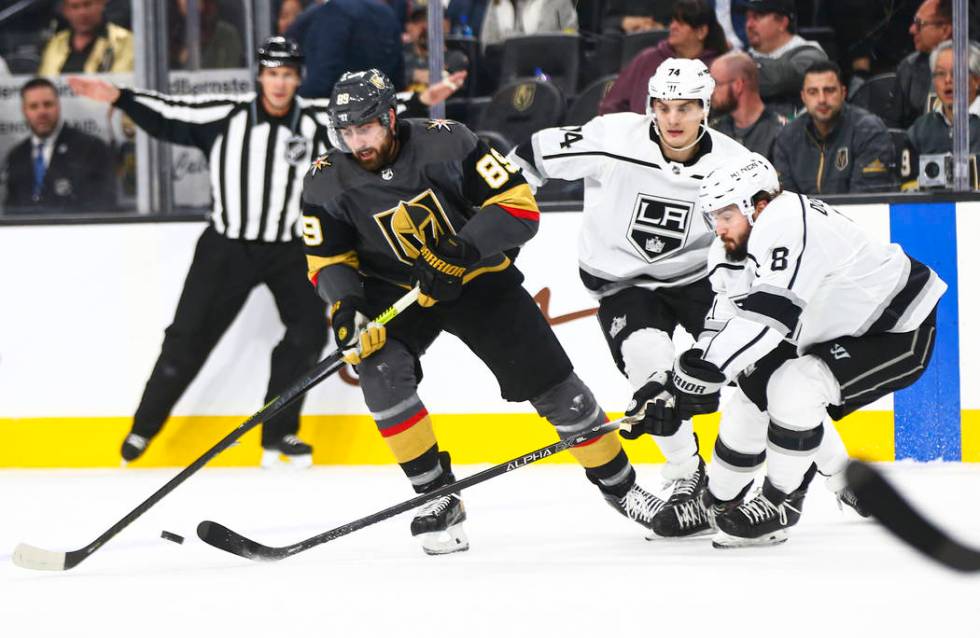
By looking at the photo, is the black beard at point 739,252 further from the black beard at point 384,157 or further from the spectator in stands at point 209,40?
the spectator in stands at point 209,40

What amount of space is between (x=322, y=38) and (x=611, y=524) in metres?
2.31

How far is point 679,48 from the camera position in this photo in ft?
15.5

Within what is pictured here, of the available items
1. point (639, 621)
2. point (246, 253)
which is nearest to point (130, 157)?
point (246, 253)

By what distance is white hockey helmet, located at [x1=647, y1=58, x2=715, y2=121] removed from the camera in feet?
11.1

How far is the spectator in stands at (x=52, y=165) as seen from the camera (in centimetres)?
501

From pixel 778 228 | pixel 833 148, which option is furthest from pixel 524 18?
pixel 778 228

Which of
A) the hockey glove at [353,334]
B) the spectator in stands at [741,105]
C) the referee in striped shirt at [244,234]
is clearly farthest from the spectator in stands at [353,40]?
the hockey glove at [353,334]

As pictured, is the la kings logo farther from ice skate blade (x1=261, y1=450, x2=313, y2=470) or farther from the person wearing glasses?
ice skate blade (x1=261, y1=450, x2=313, y2=470)

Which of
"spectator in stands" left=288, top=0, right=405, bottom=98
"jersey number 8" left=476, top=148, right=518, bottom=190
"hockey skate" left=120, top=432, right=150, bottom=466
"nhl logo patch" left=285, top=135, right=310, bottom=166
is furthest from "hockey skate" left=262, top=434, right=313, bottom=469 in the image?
"jersey number 8" left=476, top=148, right=518, bottom=190

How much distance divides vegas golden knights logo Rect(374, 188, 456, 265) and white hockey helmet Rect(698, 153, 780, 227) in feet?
2.11

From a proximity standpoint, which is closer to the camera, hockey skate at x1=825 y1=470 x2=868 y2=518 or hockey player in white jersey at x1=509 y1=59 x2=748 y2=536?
hockey skate at x1=825 y1=470 x2=868 y2=518

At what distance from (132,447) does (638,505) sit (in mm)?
2113

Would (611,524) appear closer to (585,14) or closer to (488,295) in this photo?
(488,295)

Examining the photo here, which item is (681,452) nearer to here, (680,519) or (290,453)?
(680,519)
